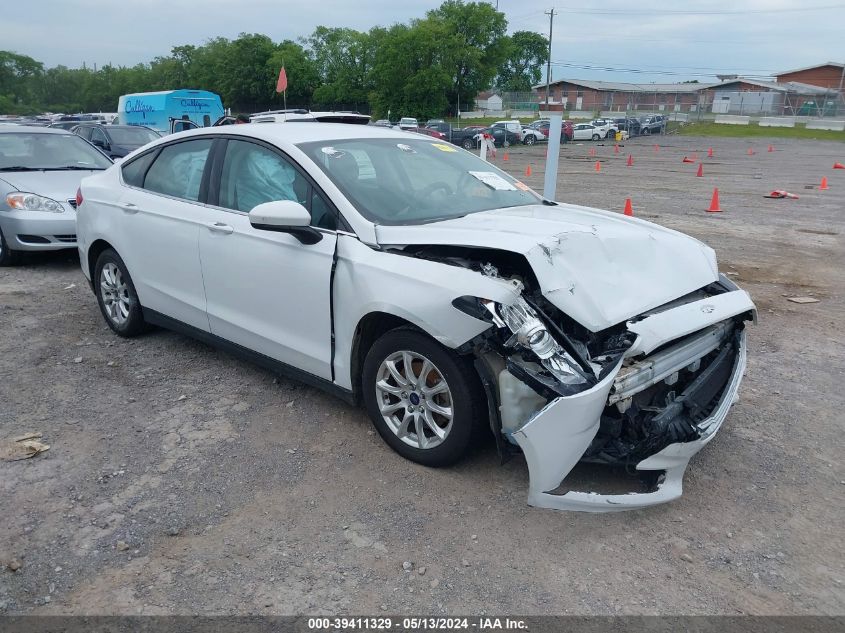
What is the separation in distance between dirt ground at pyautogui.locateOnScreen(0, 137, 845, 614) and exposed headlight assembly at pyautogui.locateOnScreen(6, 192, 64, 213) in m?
2.85

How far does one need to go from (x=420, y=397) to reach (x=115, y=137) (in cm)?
1471

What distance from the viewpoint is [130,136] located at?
1600cm

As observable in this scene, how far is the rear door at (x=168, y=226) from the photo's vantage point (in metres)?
4.62

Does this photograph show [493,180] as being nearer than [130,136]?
Yes

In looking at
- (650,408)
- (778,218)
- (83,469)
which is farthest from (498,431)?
(778,218)

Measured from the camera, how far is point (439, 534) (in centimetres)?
311

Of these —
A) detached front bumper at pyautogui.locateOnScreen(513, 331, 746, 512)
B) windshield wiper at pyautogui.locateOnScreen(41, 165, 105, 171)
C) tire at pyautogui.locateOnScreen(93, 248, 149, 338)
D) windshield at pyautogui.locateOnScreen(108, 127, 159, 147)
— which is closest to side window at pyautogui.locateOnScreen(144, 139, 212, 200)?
tire at pyautogui.locateOnScreen(93, 248, 149, 338)

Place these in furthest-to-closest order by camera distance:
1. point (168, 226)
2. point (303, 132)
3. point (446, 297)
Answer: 1. point (168, 226)
2. point (303, 132)
3. point (446, 297)

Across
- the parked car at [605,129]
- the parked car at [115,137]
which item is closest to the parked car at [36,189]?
the parked car at [115,137]

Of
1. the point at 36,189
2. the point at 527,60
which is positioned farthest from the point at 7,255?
the point at 527,60

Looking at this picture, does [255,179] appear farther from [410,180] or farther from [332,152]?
[410,180]

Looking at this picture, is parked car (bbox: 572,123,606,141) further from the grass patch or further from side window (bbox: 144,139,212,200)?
side window (bbox: 144,139,212,200)

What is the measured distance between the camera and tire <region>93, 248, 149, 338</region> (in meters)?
5.33

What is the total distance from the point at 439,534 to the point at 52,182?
7219 mm
